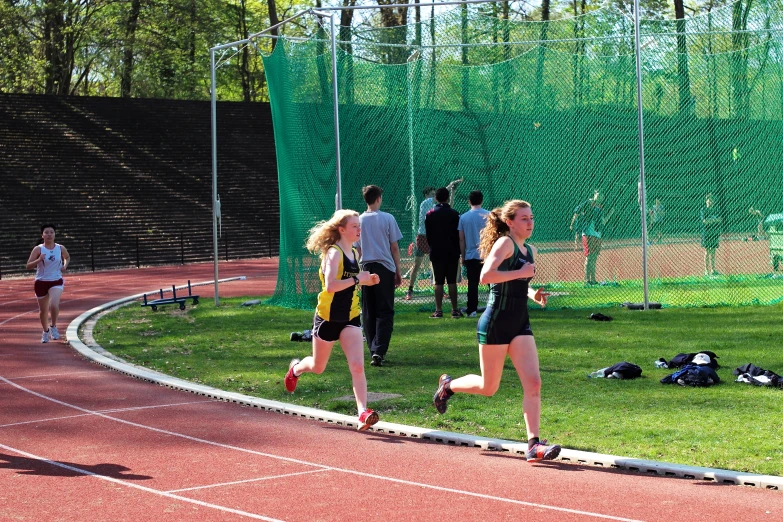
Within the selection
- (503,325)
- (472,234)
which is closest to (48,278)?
(472,234)

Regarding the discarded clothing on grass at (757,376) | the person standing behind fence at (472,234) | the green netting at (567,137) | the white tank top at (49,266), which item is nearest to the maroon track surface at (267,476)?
the discarded clothing on grass at (757,376)

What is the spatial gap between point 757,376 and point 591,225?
9261 mm

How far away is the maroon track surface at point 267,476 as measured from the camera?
6352 mm

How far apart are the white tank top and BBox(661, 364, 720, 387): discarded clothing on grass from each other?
33.2 feet

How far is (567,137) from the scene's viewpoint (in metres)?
19.2

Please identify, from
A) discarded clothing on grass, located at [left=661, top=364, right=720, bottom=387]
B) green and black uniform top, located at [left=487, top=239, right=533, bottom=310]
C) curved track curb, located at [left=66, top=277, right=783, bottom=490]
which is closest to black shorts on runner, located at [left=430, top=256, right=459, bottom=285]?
curved track curb, located at [left=66, top=277, right=783, bottom=490]

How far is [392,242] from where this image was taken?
40.3 feet

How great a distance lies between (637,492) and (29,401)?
680 centimetres

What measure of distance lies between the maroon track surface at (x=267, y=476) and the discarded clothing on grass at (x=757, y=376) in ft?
10.6

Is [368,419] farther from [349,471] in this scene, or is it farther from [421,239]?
[421,239]

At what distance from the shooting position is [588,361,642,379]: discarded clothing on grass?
1056cm

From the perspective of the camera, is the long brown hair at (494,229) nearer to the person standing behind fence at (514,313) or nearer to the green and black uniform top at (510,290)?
the person standing behind fence at (514,313)

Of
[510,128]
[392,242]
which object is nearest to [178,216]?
[510,128]

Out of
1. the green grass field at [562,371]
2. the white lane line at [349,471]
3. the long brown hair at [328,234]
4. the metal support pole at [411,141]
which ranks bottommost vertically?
the white lane line at [349,471]
